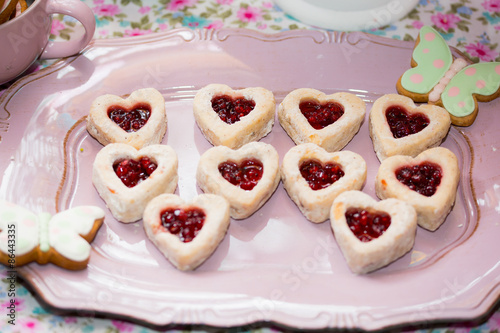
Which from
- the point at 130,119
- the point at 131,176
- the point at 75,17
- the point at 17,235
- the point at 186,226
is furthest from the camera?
the point at 75,17

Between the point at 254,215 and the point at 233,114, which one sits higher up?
the point at 233,114

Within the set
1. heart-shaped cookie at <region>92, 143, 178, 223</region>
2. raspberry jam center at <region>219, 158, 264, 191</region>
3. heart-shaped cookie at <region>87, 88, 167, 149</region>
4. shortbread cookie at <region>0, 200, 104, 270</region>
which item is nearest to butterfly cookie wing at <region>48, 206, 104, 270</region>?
shortbread cookie at <region>0, 200, 104, 270</region>

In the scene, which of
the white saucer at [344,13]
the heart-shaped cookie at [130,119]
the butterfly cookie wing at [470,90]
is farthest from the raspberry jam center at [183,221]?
the white saucer at [344,13]

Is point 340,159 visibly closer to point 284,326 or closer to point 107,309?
point 284,326

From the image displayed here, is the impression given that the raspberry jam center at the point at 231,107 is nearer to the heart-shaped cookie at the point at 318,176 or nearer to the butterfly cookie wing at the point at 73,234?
the heart-shaped cookie at the point at 318,176

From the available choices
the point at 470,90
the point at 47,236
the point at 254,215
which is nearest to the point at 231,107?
the point at 254,215

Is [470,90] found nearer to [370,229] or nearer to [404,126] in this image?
[404,126]

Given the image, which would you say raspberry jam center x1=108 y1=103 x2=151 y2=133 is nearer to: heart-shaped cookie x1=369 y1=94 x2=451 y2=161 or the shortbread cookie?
the shortbread cookie

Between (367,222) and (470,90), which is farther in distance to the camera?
(470,90)
